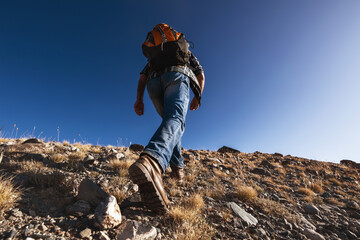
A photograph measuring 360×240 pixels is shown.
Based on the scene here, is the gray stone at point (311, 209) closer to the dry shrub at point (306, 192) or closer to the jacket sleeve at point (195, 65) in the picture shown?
the dry shrub at point (306, 192)

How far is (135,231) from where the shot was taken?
1.34 meters

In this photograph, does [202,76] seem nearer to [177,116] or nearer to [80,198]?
[177,116]

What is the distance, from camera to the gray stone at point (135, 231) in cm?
130

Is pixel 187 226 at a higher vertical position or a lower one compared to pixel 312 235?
higher

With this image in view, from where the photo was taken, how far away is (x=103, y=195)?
70.2 inches

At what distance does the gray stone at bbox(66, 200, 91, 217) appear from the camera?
152cm

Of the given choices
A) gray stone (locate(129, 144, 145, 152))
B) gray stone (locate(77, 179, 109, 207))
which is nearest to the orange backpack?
gray stone (locate(77, 179, 109, 207))

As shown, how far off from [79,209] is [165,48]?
2.22 m

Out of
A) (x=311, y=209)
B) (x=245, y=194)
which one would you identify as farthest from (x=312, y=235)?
(x=311, y=209)

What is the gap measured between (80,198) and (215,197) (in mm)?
1869

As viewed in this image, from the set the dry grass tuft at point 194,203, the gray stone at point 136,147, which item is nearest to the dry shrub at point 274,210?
the dry grass tuft at point 194,203

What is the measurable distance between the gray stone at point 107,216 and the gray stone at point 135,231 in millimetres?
82

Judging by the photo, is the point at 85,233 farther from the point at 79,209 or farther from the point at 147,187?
the point at 147,187

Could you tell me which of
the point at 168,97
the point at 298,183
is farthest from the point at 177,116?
the point at 298,183
